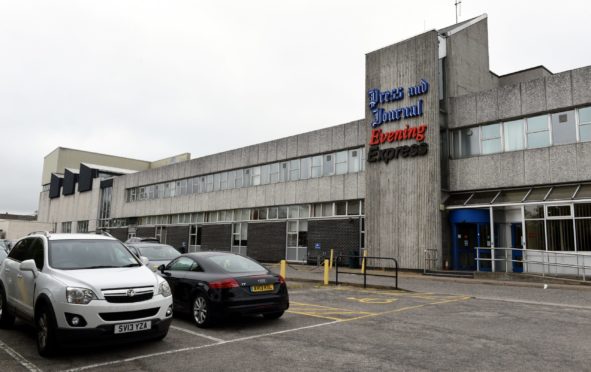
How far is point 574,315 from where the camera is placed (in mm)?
10031

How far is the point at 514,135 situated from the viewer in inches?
822

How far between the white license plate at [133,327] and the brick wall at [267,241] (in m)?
24.0

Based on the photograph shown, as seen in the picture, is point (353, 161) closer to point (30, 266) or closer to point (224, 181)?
point (224, 181)

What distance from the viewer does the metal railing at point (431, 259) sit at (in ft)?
70.3

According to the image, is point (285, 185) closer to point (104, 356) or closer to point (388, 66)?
point (388, 66)

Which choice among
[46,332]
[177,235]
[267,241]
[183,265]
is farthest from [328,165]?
[46,332]

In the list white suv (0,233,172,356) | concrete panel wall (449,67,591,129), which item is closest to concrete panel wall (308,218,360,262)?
concrete panel wall (449,67,591,129)

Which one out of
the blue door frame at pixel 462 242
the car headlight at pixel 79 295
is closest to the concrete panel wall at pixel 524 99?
the blue door frame at pixel 462 242

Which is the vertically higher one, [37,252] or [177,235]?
[177,235]

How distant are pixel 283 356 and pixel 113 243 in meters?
3.72

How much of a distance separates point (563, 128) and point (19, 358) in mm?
20815

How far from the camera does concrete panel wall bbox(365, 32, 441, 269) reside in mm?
22172

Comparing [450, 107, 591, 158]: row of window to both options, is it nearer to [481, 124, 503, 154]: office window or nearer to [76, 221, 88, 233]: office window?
[481, 124, 503, 154]: office window

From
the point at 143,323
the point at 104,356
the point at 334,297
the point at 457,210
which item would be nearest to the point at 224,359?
the point at 143,323
